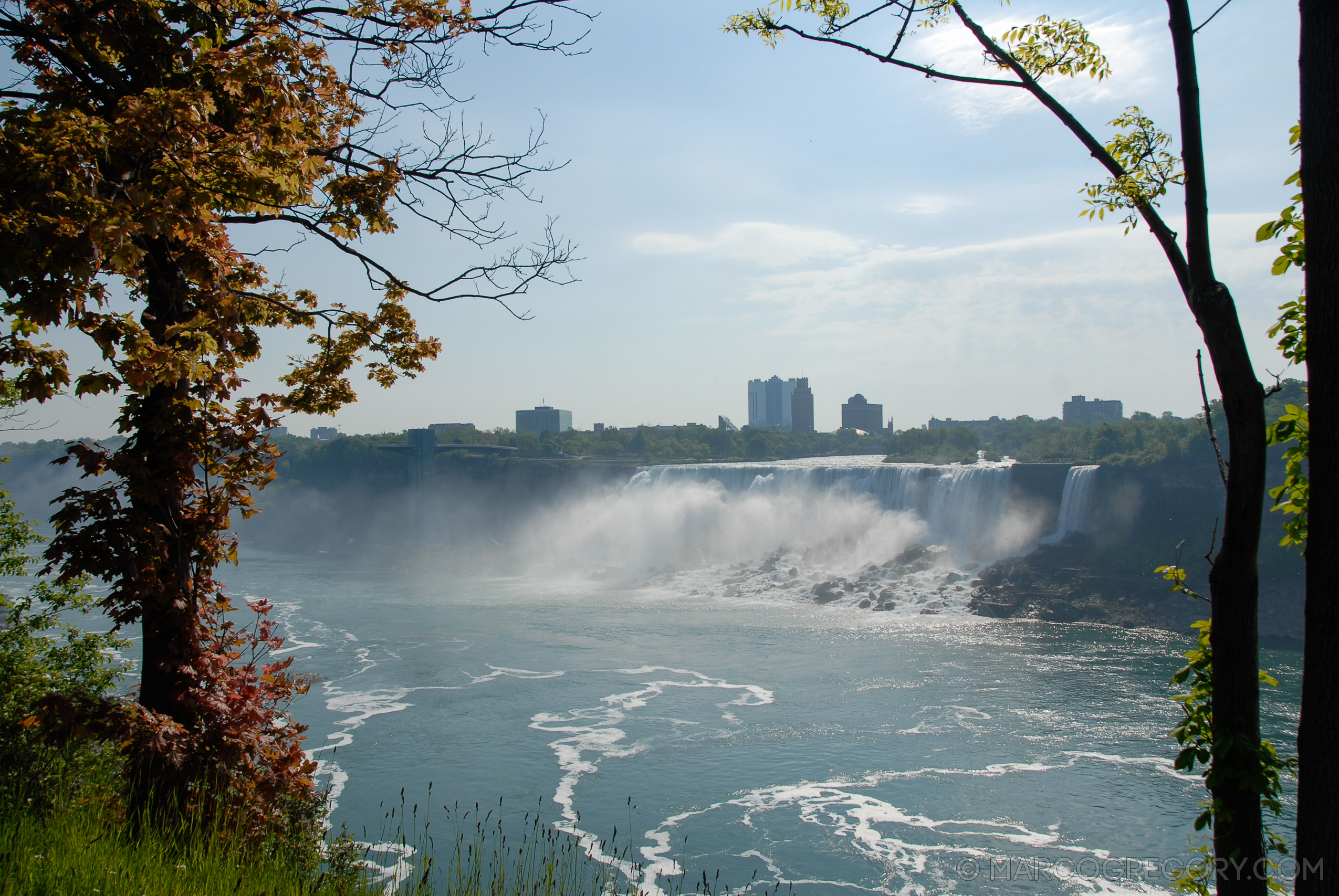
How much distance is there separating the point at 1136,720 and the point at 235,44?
57.9 ft

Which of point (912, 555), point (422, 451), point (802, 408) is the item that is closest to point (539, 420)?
point (802, 408)

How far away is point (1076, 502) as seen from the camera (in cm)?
3331

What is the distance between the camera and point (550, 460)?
194 ft

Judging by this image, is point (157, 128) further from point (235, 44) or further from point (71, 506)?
point (71, 506)

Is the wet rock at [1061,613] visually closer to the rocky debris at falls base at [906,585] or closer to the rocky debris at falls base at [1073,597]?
the rocky debris at falls base at [1073,597]

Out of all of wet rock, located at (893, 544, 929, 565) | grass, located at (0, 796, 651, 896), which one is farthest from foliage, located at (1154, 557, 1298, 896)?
wet rock, located at (893, 544, 929, 565)

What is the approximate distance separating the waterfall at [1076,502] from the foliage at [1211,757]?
106 feet

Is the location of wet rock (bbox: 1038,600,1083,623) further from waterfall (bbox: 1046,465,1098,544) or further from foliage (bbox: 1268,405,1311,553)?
foliage (bbox: 1268,405,1311,553)

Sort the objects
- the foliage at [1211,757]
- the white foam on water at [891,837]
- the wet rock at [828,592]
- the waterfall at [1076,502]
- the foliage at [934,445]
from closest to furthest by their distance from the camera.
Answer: the foliage at [1211,757], the white foam on water at [891,837], the wet rock at [828,592], the waterfall at [1076,502], the foliage at [934,445]

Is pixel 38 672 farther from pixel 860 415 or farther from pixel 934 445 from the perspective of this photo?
pixel 860 415

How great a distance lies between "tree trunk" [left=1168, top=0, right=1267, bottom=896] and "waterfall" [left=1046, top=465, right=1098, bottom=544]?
33.0m

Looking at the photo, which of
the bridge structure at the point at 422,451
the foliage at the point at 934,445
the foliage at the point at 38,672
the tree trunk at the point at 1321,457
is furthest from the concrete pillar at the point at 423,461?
the tree trunk at the point at 1321,457

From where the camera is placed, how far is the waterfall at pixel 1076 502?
33.0 metres

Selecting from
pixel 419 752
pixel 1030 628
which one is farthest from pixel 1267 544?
pixel 419 752
